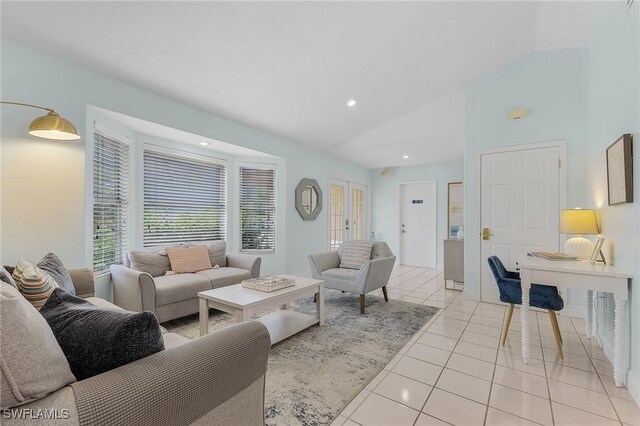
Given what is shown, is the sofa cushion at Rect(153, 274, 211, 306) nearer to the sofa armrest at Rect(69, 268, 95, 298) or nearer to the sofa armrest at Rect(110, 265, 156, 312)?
the sofa armrest at Rect(110, 265, 156, 312)

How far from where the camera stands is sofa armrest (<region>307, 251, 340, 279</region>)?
3.87m

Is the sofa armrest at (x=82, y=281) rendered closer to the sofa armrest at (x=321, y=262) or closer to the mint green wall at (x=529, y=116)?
the sofa armrest at (x=321, y=262)

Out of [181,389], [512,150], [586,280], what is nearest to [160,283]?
[181,389]

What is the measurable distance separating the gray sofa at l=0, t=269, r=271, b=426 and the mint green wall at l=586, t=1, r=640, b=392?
2.36 meters

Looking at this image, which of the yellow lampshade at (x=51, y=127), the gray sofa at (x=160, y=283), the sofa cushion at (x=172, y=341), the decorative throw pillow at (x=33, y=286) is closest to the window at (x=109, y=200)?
the gray sofa at (x=160, y=283)

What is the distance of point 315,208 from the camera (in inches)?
219

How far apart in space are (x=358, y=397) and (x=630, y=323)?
6.34 feet

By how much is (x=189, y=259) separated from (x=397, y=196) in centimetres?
502

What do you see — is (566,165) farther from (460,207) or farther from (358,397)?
(358,397)

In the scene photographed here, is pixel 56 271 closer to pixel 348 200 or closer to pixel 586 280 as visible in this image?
pixel 586 280

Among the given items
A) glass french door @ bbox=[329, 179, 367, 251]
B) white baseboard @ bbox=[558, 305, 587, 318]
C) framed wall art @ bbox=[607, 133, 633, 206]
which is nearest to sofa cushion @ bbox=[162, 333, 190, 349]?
framed wall art @ bbox=[607, 133, 633, 206]

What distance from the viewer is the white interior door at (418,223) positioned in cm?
657

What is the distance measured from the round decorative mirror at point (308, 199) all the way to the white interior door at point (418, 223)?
2.46 metres

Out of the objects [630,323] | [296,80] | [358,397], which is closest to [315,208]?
[296,80]
